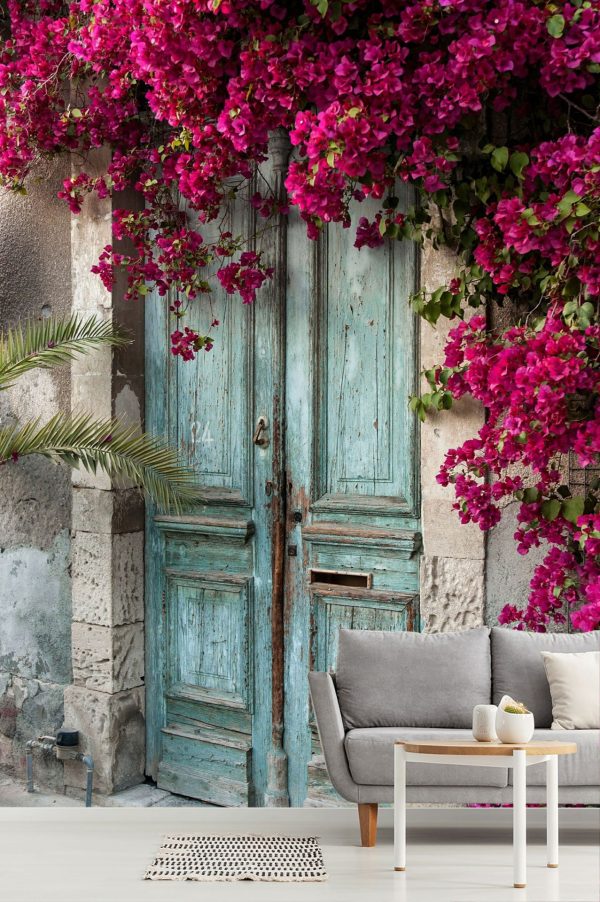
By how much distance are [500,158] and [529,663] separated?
5.82ft

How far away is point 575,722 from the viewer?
3.57m

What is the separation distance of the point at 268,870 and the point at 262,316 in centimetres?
245

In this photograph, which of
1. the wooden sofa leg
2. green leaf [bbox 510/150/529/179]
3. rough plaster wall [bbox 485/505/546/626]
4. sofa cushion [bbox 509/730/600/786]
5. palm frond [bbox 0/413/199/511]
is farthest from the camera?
palm frond [bbox 0/413/199/511]

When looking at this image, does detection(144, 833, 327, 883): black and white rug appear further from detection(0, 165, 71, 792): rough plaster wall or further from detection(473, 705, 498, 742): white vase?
detection(0, 165, 71, 792): rough plaster wall

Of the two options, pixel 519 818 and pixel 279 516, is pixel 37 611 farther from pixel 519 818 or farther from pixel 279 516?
pixel 519 818

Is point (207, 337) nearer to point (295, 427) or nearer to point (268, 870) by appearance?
point (295, 427)

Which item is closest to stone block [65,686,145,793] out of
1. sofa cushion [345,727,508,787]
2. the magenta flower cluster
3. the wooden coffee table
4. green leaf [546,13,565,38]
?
sofa cushion [345,727,508,787]

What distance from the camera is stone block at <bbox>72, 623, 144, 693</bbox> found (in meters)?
5.10

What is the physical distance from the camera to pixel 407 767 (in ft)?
11.5

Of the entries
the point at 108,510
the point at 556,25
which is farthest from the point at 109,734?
the point at 556,25

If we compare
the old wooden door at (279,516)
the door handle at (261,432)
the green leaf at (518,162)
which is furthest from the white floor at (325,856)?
the green leaf at (518,162)

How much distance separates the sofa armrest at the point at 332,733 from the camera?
354cm

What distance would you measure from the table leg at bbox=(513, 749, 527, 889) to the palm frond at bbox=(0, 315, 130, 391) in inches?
104

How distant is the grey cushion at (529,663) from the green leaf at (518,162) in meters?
1.61
